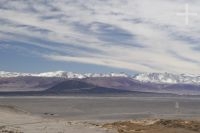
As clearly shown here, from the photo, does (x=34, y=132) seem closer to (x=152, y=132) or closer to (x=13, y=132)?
(x=13, y=132)

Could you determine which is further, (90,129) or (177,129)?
(90,129)

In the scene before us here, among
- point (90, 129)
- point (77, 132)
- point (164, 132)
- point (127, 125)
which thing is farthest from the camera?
point (127, 125)

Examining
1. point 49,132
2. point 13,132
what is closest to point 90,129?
point 49,132

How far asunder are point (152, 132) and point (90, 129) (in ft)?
36.4

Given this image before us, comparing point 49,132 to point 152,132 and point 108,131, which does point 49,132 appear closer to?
point 108,131

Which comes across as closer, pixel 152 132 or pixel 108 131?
pixel 152 132

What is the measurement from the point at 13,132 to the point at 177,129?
19997mm

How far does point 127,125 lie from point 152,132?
12.2m

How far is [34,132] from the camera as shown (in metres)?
51.8

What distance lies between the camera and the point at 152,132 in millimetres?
50719

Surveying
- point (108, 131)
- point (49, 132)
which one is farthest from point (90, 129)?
point (49, 132)

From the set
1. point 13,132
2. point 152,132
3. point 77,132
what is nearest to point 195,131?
point 152,132

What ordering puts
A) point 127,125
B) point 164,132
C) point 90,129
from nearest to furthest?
point 164,132, point 90,129, point 127,125

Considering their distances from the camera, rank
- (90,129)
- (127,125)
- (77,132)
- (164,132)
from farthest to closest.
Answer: (127,125) < (90,129) < (77,132) < (164,132)
